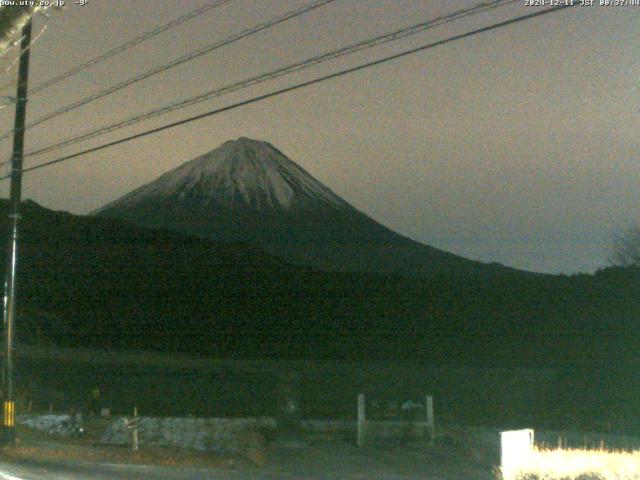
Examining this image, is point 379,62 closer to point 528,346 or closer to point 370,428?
point 370,428

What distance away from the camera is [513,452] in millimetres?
12391

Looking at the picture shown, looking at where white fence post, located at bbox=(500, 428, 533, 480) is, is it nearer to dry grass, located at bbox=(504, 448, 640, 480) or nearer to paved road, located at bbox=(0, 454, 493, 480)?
dry grass, located at bbox=(504, 448, 640, 480)

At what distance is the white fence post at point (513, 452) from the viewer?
12.1 m

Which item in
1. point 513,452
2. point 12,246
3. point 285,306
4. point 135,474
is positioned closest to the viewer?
point 513,452

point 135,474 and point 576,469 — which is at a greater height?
point 576,469

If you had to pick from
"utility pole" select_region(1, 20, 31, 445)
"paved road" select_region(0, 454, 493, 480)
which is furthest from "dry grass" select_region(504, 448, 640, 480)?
"utility pole" select_region(1, 20, 31, 445)

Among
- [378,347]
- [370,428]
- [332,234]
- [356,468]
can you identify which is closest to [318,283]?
[378,347]

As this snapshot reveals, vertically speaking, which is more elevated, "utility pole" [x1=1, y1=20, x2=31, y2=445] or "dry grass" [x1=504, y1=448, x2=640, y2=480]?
"utility pole" [x1=1, y1=20, x2=31, y2=445]

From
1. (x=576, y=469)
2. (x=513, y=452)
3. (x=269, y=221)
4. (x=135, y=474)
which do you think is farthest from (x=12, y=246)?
(x=269, y=221)

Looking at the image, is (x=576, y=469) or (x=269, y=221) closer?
(x=576, y=469)

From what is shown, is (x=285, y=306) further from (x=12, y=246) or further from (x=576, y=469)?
(x=576, y=469)

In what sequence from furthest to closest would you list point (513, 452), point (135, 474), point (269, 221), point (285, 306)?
1. point (269, 221)
2. point (285, 306)
3. point (135, 474)
4. point (513, 452)

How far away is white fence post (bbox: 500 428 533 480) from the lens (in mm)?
12062

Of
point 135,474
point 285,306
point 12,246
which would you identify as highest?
point 12,246
